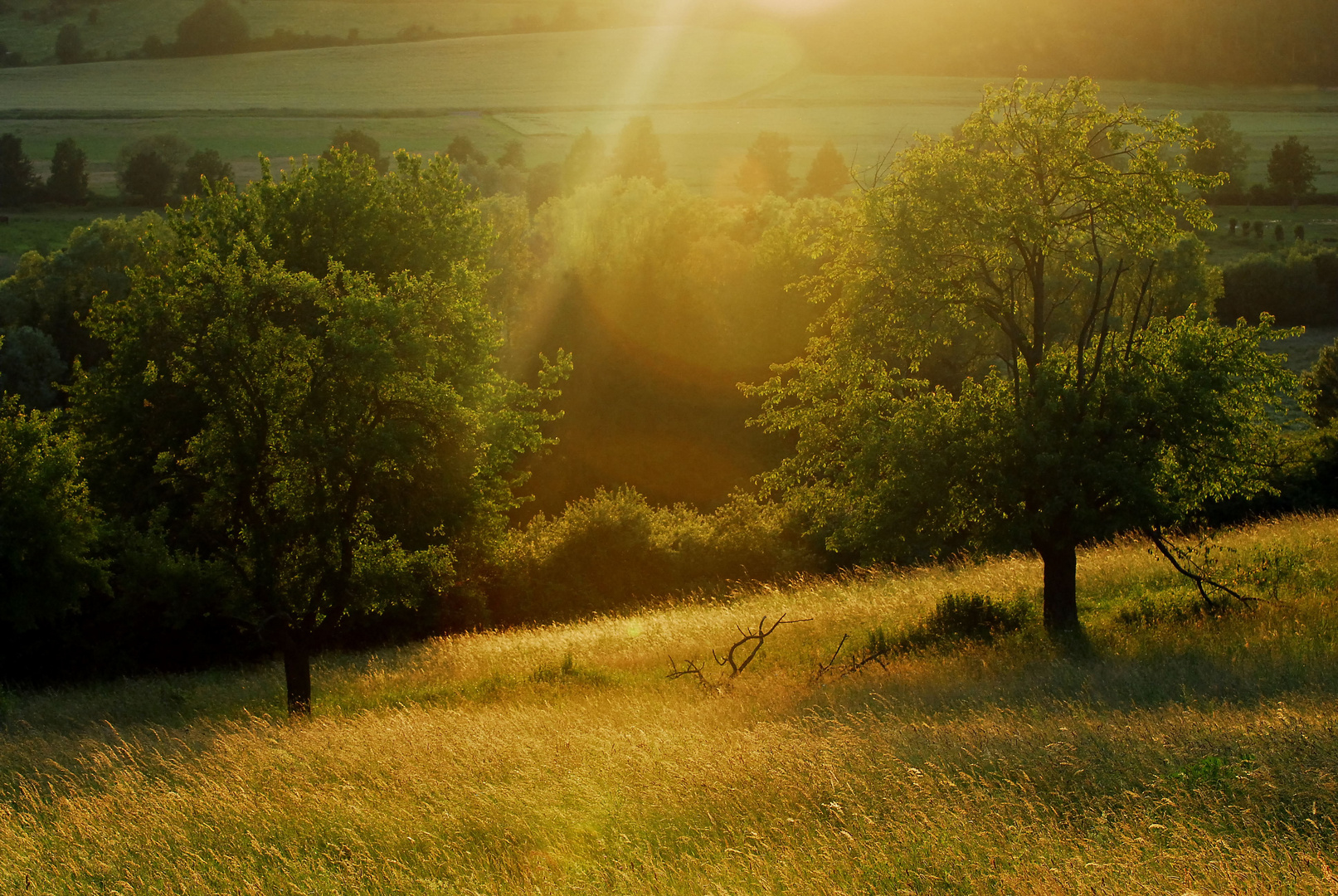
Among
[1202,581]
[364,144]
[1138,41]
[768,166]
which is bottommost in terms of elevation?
[1202,581]

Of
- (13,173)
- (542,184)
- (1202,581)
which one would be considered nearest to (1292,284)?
(1202,581)

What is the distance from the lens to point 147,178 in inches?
3125

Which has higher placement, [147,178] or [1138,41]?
[1138,41]

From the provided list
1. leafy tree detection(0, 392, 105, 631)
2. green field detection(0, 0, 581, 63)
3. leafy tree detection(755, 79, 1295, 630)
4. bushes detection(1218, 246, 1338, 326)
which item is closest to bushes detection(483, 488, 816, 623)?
leafy tree detection(0, 392, 105, 631)

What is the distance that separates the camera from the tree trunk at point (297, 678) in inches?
635

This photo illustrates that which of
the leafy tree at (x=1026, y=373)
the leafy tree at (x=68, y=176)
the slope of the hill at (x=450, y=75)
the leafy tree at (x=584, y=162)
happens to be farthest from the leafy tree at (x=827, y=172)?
the leafy tree at (x=1026, y=373)

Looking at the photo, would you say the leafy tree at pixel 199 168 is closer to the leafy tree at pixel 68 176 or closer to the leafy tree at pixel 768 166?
the leafy tree at pixel 68 176

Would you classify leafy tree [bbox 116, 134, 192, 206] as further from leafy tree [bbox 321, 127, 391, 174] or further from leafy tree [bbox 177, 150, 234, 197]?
leafy tree [bbox 321, 127, 391, 174]

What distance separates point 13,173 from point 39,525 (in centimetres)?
7148

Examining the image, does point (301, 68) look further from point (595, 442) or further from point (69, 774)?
point (69, 774)

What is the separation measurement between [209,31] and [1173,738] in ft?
454

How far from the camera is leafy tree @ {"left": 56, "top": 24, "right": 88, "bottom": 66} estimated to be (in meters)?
117

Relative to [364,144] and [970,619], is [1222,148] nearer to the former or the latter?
[364,144]

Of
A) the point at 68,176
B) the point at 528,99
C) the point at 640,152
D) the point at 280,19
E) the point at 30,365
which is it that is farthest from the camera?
the point at 280,19
